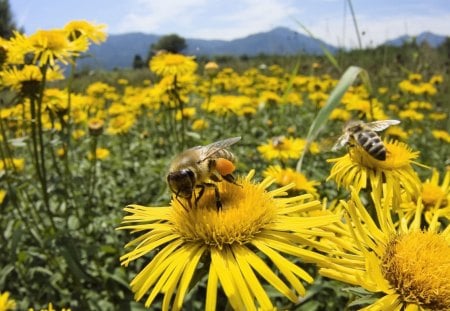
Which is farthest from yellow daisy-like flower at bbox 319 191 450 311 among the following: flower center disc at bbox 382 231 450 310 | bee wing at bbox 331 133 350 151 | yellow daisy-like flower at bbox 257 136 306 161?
yellow daisy-like flower at bbox 257 136 306 161

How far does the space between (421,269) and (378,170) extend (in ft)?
2.77

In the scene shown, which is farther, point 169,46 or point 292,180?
point 169,46

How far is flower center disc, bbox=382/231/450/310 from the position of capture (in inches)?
39.8

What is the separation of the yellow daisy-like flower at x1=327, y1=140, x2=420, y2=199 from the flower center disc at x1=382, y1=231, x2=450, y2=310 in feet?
2.23

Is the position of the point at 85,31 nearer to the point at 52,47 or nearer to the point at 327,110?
the point at 52,47

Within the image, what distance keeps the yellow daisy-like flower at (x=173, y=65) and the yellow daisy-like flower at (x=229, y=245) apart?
284 centimetres

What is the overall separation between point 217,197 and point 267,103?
5.52 meters

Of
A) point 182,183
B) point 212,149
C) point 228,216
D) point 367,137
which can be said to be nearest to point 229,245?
point 228,216

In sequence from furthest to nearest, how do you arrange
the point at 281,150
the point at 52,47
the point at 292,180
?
the point at 281,150 → the point at 52,47 → the point at 292,180

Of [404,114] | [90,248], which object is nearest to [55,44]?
[90,248]

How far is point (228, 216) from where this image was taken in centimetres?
121

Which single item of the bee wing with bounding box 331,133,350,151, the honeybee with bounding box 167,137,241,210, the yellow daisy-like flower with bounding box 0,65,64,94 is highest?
the yellow daisy-like flower with bounding box 0,65,64,94

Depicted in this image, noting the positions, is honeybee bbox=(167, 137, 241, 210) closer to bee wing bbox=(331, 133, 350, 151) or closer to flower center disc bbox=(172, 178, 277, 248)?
flower center disc bbox=(172, 178, 277, 248)

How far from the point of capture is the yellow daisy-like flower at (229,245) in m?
1.05
